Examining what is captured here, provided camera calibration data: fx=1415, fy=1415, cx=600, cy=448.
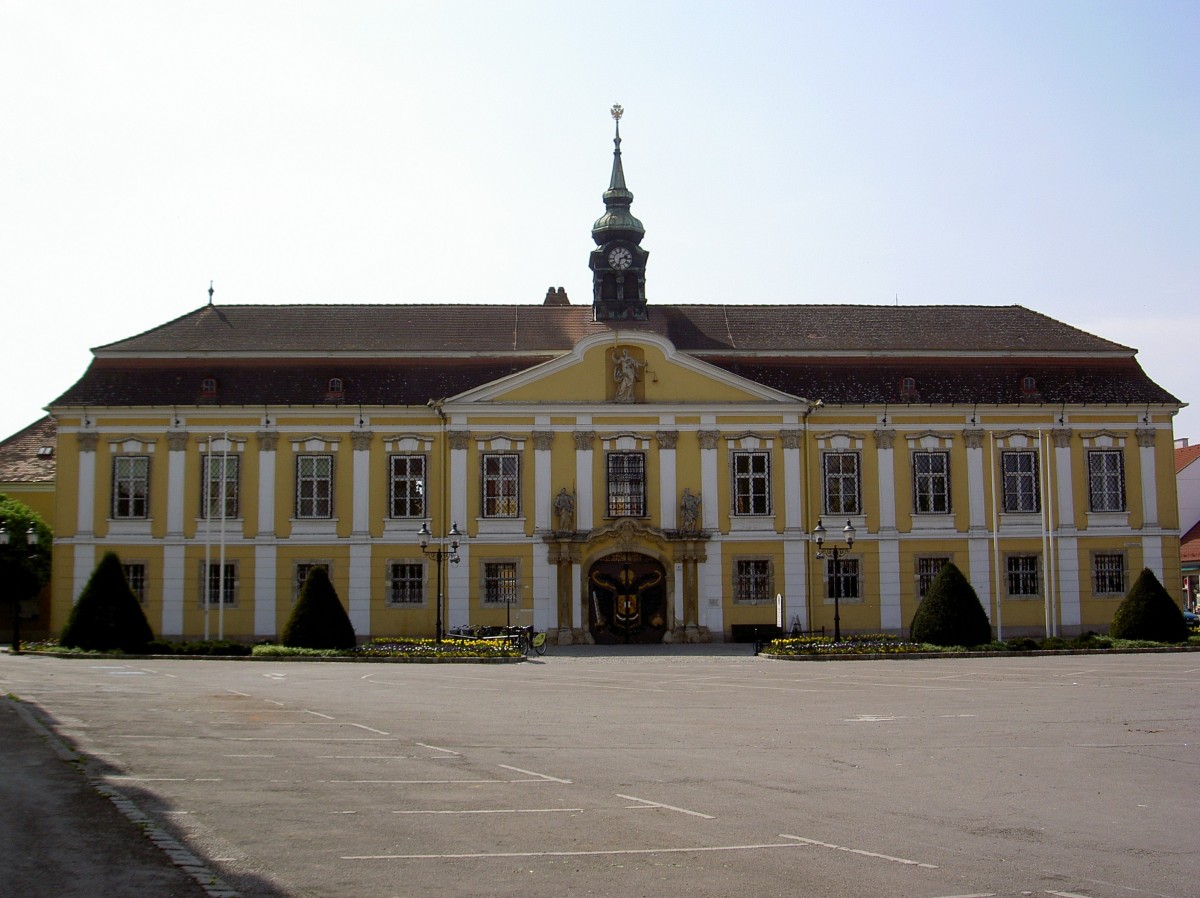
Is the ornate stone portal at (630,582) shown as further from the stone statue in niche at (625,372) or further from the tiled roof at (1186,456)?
the tiled roof at (1186,456)

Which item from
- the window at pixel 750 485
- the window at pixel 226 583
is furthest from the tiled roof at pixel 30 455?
the window at pixel 750 485

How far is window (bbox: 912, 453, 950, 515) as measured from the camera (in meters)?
48.2

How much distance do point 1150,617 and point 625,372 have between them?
58.6 feet

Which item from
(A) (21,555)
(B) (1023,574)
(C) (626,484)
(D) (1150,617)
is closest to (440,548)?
(C) (626,484)

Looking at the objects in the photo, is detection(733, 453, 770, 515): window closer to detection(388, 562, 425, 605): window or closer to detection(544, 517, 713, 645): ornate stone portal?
detection(544, 517, 713, 645): ornate stone portal

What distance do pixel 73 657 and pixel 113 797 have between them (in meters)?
Result: 26.1

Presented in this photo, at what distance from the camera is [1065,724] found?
65.1 feet

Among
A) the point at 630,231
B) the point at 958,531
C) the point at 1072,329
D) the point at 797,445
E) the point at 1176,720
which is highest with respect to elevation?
the point at 630,231

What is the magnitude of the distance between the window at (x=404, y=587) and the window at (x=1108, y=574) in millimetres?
22795

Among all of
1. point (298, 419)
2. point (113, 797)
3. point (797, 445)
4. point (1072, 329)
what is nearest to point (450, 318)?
point (298, 419)

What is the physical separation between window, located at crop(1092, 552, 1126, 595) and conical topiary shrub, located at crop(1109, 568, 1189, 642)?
760cm

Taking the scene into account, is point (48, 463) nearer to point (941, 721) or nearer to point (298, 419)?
point (298, 419)

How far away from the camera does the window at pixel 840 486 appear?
47.8 metres

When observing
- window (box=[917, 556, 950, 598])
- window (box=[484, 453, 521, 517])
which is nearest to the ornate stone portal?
window (box=[484, 453, 521, 517])
